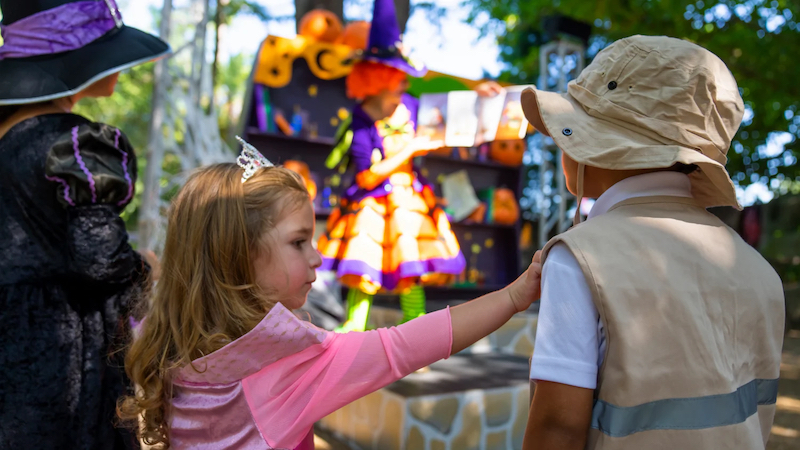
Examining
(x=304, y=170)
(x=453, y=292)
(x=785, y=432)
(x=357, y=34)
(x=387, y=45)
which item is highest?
(x=357, y=34)

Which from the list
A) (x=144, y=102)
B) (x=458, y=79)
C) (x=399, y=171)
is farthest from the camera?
(x=144, y=102)

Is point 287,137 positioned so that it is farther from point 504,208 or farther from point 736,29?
point 736,29

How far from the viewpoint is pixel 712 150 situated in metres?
1.11

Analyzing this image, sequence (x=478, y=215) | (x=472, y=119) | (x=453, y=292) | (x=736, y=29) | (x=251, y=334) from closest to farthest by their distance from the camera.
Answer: (x=251, y=334)
(x=472, y=119)
(x=453, y=292)
(x=478, y=215)
(x=736, y=29)

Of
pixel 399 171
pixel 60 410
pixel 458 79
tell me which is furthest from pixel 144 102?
pixel 60 410

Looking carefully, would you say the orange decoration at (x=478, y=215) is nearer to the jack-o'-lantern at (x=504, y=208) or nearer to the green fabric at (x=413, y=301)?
the jack-o'-lantern at (x=504, y=208)

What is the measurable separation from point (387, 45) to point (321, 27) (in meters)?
2.05

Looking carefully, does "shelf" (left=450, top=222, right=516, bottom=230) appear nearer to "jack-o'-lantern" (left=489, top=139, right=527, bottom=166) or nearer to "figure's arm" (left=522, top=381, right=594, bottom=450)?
"jack-o'-lantern" (left=489, top=139, right=527, bottom=166)

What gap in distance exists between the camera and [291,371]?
4.01 feet

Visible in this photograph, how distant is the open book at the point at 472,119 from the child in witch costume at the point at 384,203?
98 mm

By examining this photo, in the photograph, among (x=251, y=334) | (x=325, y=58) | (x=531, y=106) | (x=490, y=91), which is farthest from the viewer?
(x=325, y=58)

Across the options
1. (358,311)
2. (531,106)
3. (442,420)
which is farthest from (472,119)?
(531,106)

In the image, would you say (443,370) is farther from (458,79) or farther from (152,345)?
(458,79)

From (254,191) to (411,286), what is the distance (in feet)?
6.59
